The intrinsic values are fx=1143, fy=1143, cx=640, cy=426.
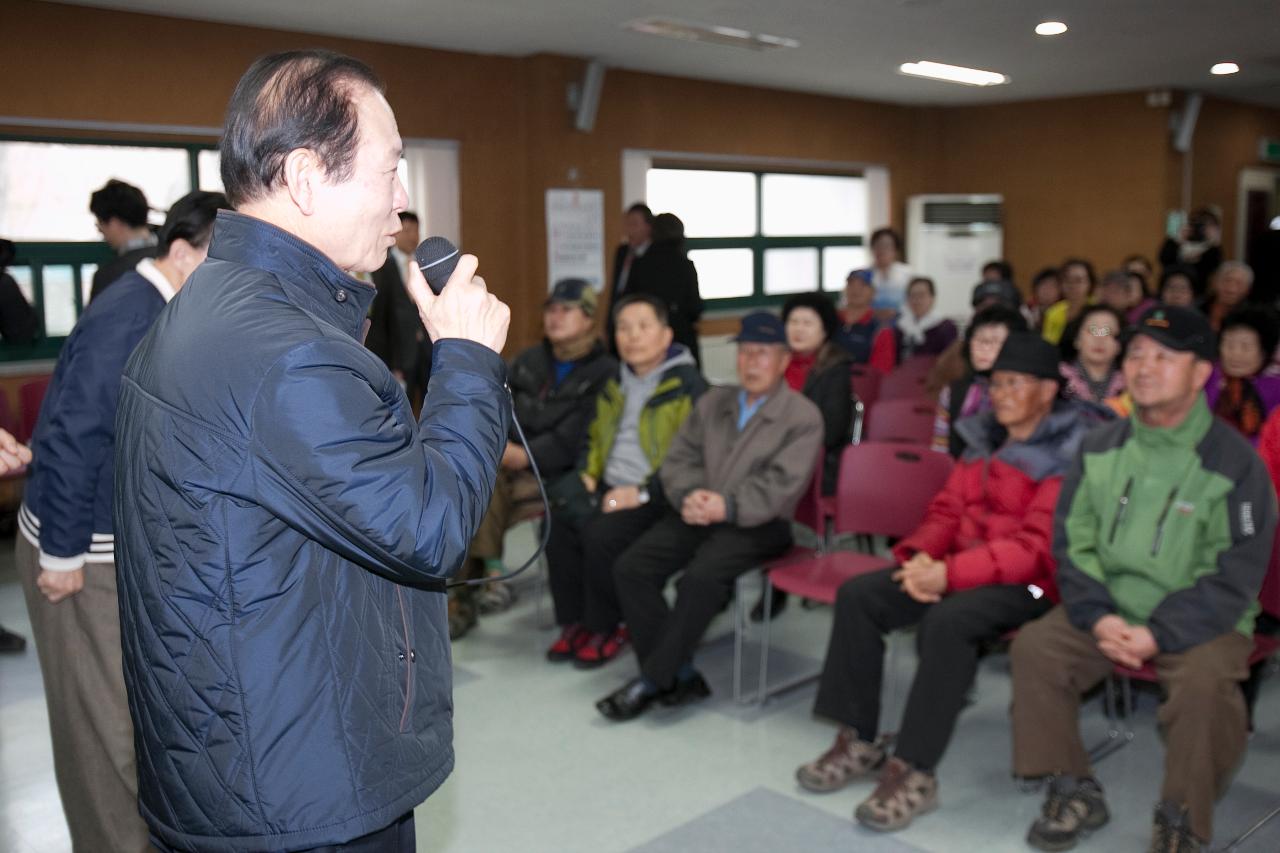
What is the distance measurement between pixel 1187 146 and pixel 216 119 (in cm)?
806

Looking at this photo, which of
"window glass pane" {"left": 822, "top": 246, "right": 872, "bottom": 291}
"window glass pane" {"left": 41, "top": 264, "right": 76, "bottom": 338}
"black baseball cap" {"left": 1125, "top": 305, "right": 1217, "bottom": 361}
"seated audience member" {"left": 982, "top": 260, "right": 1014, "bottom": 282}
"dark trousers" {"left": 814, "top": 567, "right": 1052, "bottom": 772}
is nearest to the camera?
"black baseball cap" {"left": 1125, "top": 305, "right": 1217, "bottom": 361}

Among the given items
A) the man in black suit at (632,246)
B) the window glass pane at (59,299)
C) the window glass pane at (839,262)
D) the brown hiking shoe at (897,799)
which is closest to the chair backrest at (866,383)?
the man in black suit at (632,246)

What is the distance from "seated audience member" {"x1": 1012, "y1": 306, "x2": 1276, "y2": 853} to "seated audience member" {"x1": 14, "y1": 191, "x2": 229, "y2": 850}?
202cm

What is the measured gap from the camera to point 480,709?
3.59 meters

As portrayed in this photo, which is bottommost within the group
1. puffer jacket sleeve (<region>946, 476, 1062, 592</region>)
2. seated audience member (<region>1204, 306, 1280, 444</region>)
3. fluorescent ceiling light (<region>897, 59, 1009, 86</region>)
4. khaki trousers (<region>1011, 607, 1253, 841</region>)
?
khaki trousers (<region>1011, 607, 1253, 841</region>)

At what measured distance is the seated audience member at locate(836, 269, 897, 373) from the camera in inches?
241

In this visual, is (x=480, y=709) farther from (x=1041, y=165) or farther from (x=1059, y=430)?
(x=1041, y=165)

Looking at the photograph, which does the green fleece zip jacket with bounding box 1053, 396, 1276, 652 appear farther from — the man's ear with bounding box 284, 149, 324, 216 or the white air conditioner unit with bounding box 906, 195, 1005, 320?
the white air conditioner unit with bounding box 906, 195, 1005, 320

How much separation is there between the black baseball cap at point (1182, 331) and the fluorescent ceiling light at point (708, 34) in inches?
171

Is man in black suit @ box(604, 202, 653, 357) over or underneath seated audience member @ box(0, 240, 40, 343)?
over

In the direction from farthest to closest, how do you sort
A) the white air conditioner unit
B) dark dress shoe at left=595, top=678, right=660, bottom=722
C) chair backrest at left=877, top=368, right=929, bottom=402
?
1. the white air conditioner unit
2. chair backrest at left=877, top=368, right=929, bottom=402
3. dark dress shoe at left=595, top=678, right=660, bottom=722

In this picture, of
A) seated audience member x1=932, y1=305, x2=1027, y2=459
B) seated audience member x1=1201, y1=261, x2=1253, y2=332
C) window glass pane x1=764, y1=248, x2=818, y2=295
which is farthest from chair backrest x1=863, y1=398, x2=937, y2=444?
window glass pane x1=764, y1=248, x2=818, y2=295

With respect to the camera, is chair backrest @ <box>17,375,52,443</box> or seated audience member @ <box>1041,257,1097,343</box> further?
seated audience member @ <box>1041,257,1097,343</box>

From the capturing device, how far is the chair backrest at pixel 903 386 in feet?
18.2
